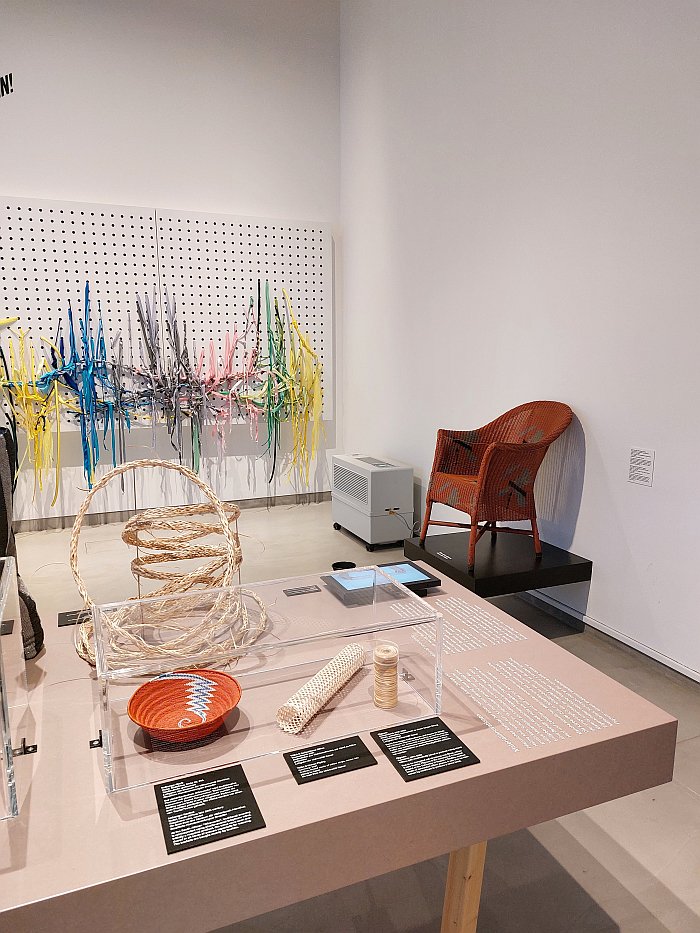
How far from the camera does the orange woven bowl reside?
118cm

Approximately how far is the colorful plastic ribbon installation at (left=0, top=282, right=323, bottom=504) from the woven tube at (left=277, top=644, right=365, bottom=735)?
12.3 feet

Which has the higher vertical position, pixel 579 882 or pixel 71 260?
pixel 71 260

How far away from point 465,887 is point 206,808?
0.57 meters

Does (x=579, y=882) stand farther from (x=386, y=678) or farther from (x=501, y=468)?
(x=501, y=468)

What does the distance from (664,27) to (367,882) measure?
297 centimetres

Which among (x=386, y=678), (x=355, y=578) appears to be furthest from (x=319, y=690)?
(x=355, y=578)

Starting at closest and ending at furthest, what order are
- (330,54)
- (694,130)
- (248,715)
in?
1. (248,715)
2. (694,130)
3. (330,54)

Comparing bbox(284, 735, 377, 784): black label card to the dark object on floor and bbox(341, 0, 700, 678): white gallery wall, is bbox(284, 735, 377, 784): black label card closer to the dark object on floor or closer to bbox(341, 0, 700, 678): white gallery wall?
the dark object on floor

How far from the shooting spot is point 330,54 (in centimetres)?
533

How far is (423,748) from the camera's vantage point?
118 cm

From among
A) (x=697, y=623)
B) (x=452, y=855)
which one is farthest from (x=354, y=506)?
(x=452, y=855)

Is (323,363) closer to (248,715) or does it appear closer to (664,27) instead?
(664,27)

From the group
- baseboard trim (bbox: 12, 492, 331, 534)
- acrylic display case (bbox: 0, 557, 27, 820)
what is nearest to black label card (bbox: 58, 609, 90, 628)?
acrylic display case (bbox: 0, 557, 27, 820)

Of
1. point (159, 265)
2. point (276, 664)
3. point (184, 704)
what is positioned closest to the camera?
point (184, 704)
